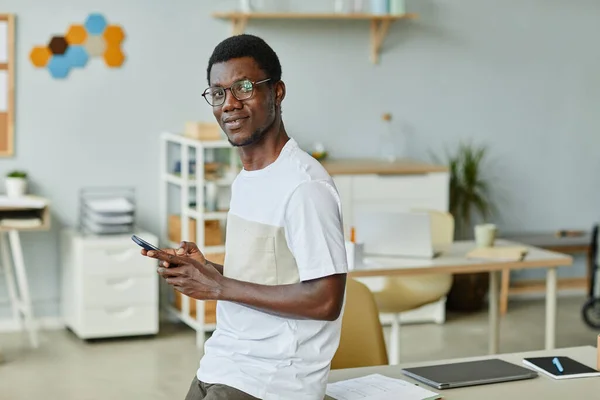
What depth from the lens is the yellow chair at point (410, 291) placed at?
14.9ft

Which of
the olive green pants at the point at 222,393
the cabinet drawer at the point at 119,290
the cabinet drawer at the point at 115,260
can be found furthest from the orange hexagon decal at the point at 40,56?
the olive green pants at the point at 222,393

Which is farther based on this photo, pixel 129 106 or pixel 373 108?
pixel 373 108

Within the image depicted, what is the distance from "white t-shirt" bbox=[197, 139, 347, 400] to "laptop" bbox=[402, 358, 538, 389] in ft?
1.37

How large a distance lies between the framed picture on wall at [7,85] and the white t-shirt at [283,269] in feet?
12.6

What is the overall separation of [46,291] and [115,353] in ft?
2.53

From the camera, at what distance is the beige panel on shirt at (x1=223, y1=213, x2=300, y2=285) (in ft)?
6.69

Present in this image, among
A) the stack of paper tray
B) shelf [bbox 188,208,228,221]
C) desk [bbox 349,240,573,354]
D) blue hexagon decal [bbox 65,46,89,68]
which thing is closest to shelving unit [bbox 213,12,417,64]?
blue hexagon decal [bbox 65,46,89,68]

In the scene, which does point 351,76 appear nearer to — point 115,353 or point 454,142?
Answer: point 454,142

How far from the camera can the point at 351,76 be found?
6227 mm

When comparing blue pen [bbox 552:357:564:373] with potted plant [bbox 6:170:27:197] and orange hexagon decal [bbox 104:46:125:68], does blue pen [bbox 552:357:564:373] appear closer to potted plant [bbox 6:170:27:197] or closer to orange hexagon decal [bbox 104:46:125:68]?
potted plant [bbox 6:170:27:197]

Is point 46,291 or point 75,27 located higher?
point 75,27

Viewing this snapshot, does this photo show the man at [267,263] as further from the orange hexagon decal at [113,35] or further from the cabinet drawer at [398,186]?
the orange hexagon decal at [113,35]

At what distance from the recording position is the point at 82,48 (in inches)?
224

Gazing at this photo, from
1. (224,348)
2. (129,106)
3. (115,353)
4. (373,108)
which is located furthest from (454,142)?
(224,348)
